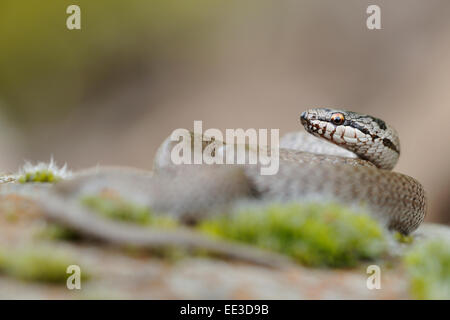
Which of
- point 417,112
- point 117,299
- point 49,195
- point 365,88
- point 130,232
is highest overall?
point 365,88

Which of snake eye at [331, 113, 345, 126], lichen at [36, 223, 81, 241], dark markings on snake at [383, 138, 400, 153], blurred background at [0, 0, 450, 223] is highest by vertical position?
blurred background at [0, 0, 450, 223]

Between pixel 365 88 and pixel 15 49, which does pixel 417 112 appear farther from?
pixel 15 49

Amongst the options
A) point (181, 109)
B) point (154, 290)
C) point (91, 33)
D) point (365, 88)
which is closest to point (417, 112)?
point (365, 88)

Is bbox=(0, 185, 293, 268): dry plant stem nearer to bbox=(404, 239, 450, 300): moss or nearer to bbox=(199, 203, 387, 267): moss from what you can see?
bbox=(199, 203, 387, 267): moss

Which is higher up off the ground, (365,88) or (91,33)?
(91,33)

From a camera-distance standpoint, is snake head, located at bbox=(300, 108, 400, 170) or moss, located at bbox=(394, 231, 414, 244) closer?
moss, located at bbox=(394, 231, 414, 244)

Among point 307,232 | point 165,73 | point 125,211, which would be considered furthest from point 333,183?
point 165,73

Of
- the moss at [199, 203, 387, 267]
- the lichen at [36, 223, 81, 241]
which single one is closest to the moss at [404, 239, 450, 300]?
the moss at [199, 203, 387, 267]

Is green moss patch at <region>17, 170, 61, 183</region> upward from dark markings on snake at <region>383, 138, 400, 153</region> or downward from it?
downward

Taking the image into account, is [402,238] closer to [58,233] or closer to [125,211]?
[125,211]
